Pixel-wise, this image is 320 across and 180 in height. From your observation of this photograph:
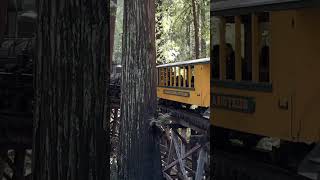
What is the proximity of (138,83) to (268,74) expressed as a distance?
6.40 m

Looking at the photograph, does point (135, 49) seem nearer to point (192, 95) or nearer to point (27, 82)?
point (192, 95)

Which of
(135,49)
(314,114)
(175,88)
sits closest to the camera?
(314,114)

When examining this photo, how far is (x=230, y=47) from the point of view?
1493 mm

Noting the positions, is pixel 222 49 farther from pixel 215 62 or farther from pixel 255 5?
pixel 255 5

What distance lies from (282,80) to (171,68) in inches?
317

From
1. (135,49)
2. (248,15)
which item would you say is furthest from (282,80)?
(135,49)

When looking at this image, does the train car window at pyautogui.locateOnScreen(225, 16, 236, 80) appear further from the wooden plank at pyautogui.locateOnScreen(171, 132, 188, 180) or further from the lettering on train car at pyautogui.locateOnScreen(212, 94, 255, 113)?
the wooden plank at pyautogui.locateOnScreen(171, 132, 188, 180)

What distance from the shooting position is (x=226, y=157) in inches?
56.5

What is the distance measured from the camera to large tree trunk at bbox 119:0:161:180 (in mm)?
7629

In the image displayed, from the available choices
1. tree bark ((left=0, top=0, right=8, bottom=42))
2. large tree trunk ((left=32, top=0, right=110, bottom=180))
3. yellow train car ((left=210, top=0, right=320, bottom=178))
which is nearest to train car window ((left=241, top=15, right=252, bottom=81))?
yellow train car ((left=210, top=0, right=320, bottom=178))

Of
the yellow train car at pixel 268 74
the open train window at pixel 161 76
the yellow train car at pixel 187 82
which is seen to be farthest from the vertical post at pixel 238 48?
the open train window at pixel 161 76

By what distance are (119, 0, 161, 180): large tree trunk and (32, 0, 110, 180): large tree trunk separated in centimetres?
559

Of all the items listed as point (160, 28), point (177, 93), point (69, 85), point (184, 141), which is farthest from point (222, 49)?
point (160, 28)

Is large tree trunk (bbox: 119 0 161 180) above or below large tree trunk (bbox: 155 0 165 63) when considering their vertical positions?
below
